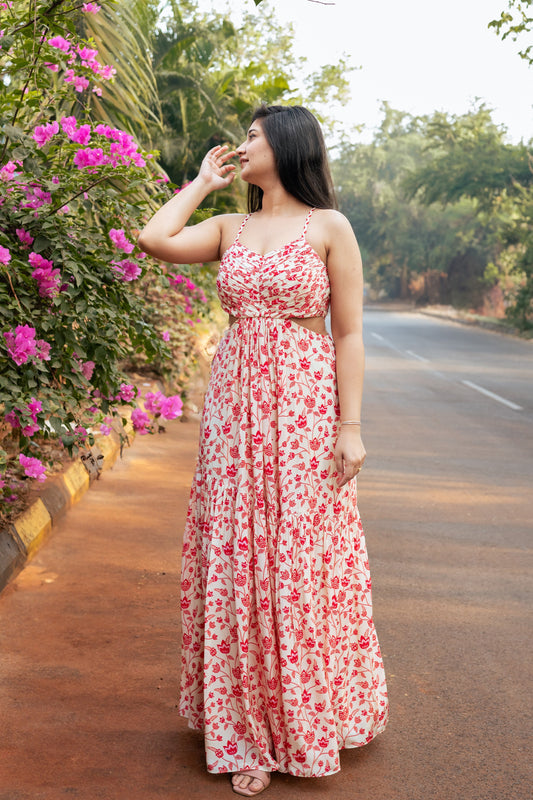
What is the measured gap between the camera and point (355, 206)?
62.4 metres

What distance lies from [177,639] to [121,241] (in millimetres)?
1738

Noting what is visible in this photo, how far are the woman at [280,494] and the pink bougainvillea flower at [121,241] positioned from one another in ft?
3.12

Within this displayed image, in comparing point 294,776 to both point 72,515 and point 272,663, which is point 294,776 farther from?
point 72,515

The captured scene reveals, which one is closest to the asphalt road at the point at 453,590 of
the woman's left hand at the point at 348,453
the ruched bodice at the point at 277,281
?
the woman's left hand at the point at 348,453

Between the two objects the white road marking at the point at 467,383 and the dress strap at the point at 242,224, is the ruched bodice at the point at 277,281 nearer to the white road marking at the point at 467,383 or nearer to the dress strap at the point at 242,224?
the dress strap at the point at 242,224

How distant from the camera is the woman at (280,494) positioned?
3037 millimetres

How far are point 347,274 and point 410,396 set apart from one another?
34.4 ft

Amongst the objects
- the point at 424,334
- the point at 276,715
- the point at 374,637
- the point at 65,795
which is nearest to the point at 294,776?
the point at 276,715

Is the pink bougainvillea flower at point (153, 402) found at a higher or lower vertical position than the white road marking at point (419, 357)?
higher

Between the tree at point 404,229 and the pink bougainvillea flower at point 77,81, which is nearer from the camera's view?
the pink bougainvillea flower at point 77,81

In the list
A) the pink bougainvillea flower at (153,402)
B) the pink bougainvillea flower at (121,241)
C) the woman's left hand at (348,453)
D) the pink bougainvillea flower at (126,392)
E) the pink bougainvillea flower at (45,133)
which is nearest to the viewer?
the woman's left hand at (348,453)

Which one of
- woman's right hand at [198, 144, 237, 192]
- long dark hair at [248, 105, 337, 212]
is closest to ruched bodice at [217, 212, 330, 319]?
long dark hair at [248, 105, 337, 212]

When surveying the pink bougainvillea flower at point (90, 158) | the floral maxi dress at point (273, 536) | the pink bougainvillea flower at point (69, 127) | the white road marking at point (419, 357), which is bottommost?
the white road marking at point (419, 357)

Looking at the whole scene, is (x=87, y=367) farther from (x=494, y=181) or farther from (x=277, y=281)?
(x=494, y=181)
